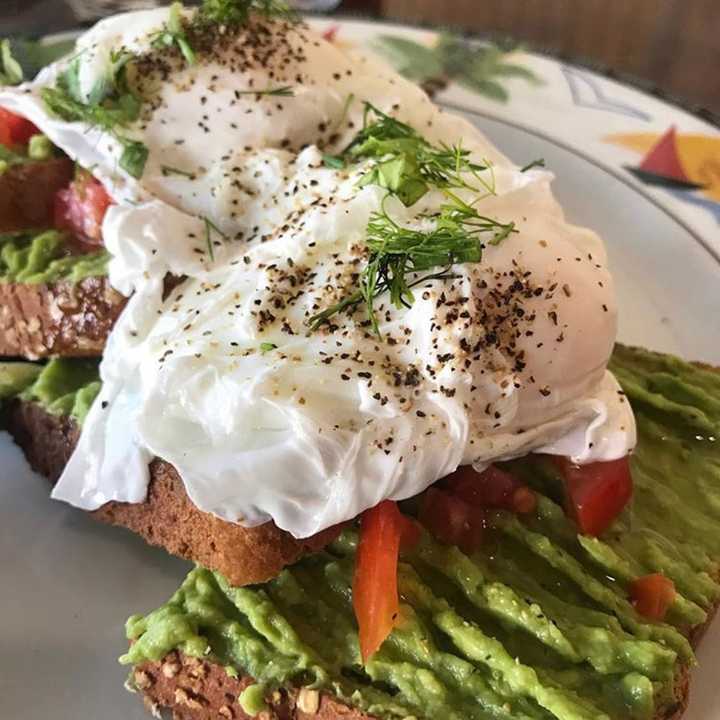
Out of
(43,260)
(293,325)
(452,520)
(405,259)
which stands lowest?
(452,520)

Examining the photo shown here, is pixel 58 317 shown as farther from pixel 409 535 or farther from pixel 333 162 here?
pixel 409 535

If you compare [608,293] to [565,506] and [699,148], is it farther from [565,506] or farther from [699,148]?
[699,148]

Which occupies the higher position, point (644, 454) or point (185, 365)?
point (185, 365)

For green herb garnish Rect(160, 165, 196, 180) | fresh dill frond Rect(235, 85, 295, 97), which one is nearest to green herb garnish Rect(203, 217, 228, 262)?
green herb garnish Rect(160, 165, 196, 180)

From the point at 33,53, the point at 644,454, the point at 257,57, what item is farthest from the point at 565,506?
the point at 33,53

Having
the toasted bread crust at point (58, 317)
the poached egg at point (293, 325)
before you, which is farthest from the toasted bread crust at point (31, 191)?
the toasted bread crust at point (58, 317)

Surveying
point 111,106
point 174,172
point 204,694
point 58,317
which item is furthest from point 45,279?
point 204,694

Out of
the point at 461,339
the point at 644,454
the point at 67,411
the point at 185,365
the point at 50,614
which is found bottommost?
the point at 50,614

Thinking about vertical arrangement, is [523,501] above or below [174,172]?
below
